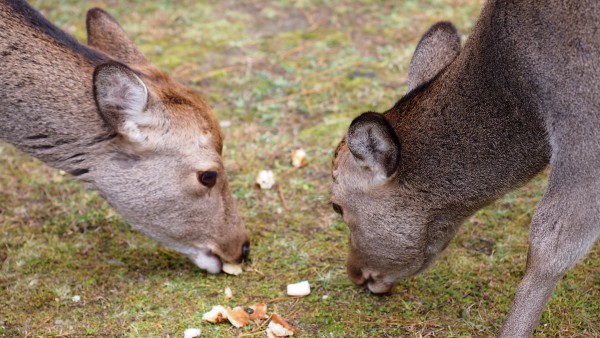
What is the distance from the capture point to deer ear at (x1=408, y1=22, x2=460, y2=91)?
220 inches

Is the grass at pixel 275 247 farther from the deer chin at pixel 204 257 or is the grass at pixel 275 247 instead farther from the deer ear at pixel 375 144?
the deer ear at pixel 375 144

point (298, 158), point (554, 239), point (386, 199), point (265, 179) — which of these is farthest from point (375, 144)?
point (298, 158)

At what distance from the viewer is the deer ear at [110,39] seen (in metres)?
6.35

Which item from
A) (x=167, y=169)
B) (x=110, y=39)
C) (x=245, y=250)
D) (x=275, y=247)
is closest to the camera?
(x=167, y=169)

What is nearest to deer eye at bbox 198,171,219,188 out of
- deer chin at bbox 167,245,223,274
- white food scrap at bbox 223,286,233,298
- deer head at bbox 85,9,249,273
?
deer head at bbox 85,9,249,273

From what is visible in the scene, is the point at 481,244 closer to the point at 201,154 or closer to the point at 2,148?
the point at 201,154

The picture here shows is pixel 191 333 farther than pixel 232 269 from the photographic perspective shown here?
No

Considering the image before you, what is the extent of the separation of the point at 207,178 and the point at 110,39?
145 centimetres

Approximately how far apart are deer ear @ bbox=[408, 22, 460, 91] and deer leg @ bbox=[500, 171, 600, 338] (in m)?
1.38

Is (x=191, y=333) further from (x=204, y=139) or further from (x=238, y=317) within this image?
(x=204, y=139)

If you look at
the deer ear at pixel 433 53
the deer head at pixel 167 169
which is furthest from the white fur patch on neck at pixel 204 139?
the deer ear at pixel 433 53

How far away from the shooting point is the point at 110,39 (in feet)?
21.0

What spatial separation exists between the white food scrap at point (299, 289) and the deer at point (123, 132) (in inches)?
22.5

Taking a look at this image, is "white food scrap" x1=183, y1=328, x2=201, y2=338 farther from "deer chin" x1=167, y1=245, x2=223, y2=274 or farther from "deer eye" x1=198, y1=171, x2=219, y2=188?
"deer eye" x1=198, y1=171, x2=219, y2=188
